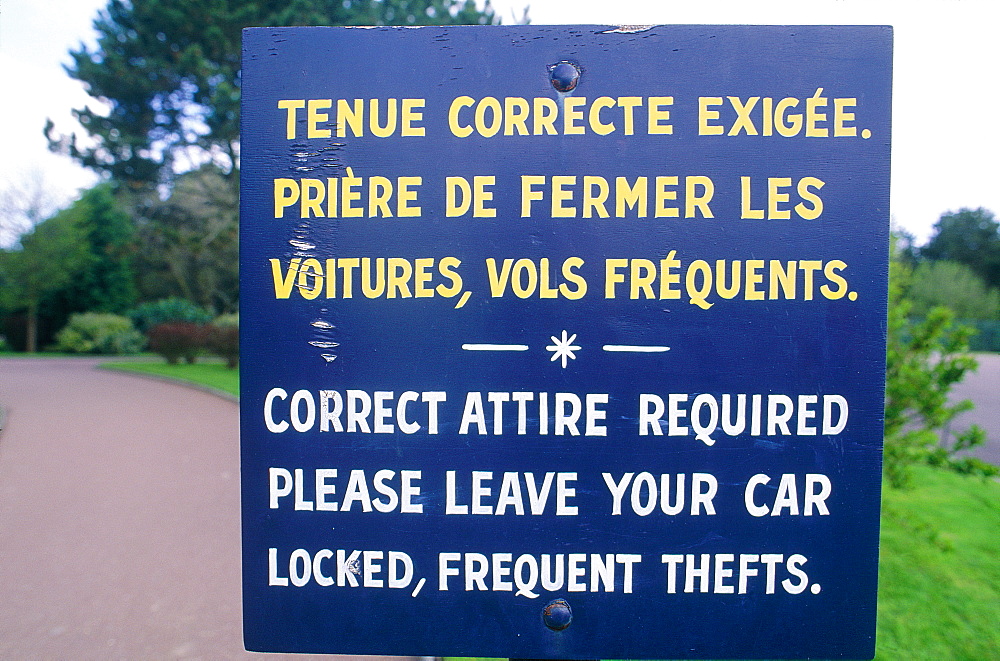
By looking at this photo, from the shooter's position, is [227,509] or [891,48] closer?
[891,48]

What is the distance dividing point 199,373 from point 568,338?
19163mm

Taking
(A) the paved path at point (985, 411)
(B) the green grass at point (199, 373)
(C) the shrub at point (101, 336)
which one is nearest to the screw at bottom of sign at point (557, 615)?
(A) the paved path at point (985, 411)

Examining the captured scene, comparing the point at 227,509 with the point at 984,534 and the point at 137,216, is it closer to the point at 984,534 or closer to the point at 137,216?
the point at 984,534

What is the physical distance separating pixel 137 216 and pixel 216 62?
13.7m

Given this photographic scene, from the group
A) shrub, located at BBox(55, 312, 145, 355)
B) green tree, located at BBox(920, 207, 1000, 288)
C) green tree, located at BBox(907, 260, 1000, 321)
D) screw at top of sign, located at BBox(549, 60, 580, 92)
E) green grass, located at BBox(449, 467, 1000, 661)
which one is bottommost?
green grass, located at BBox(449, 467, 1000, 661)

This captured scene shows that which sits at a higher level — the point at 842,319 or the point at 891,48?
the point at 891,48

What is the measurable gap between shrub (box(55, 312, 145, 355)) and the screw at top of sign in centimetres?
3099

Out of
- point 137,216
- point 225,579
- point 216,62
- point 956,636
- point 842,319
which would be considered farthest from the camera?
point 137,216

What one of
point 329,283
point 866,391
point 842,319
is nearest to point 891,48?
point 842,319

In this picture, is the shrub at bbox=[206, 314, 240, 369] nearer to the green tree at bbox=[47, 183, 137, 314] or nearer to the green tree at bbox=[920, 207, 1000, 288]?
the green tree at bbox=[47, 183, 137, 314]

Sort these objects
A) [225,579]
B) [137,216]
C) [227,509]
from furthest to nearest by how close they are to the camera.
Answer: [137,216] → [227,509] → [225,579]

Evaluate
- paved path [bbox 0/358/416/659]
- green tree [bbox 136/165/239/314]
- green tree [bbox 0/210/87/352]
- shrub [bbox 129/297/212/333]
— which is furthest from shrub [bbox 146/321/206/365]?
green tree [bbox 0/210/87/352]

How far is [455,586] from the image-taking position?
1280 millimetres

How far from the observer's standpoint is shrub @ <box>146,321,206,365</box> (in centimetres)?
2047
